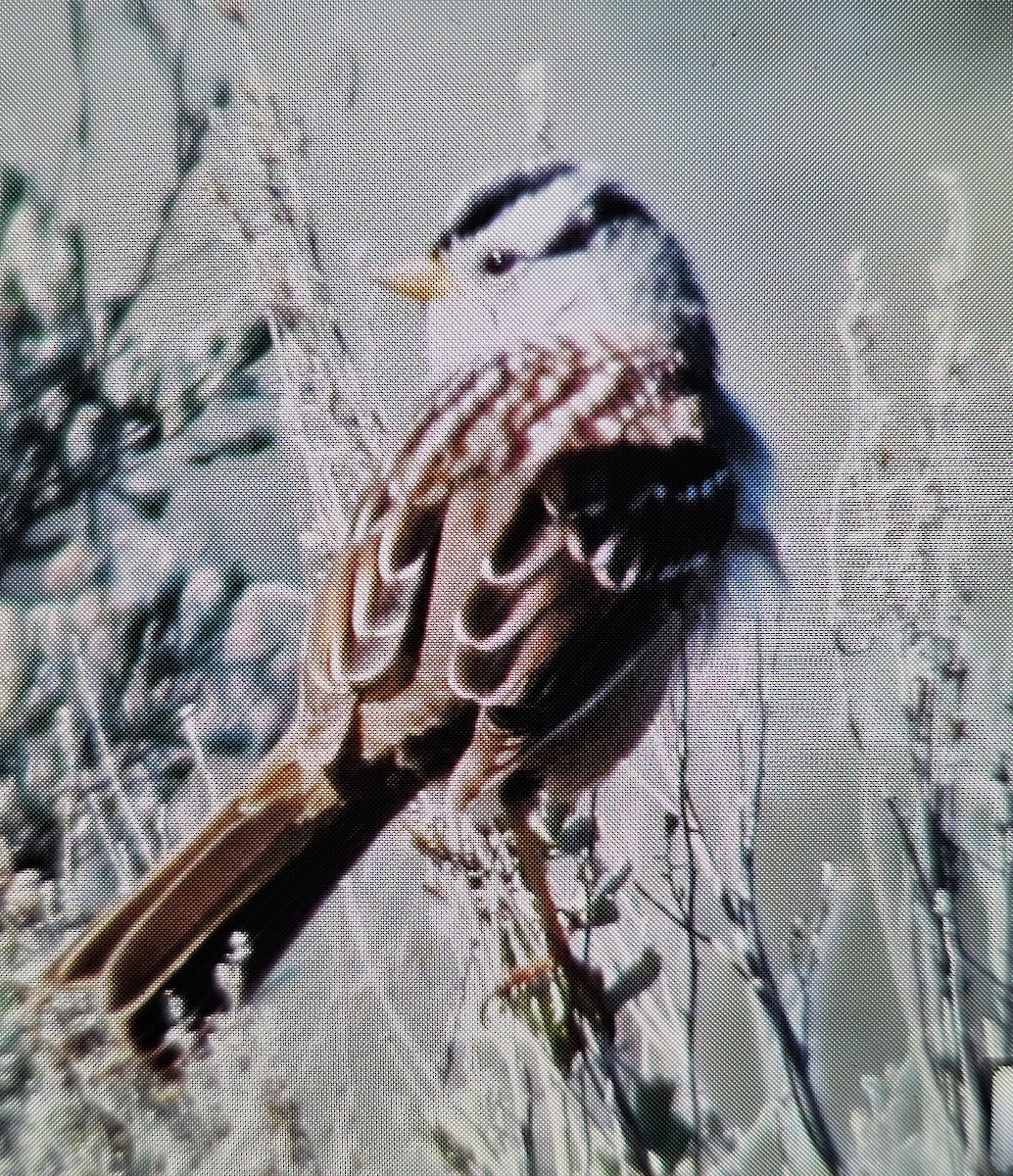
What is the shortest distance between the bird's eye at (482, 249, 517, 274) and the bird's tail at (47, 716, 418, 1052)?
0.32m

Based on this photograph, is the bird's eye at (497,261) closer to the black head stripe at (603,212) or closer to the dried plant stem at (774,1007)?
the black head stripe at (603,212)

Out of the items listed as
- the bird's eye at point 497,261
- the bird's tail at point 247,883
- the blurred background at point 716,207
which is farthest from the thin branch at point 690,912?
the bird's eye at point 497,261

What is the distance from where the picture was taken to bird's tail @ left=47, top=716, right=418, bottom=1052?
0.65m

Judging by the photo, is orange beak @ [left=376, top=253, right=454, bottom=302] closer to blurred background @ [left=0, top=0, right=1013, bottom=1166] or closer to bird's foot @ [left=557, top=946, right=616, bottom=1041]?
blurred background @ [left=0, top=0, right=1013, bottom=1166]

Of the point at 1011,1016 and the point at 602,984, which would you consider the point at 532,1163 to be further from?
the point at 1011,1016

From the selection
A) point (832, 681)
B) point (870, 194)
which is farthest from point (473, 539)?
point (870, 194)

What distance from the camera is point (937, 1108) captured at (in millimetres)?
738

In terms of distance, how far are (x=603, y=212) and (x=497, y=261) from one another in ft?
0.25

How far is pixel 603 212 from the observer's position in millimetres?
765

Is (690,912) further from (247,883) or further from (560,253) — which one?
(560,253)

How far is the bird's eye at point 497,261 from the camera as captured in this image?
2.52ft

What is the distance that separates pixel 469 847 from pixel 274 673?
0.52 feet

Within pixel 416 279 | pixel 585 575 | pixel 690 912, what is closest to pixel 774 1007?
pixel 690 912

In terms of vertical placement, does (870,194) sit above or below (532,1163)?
above
